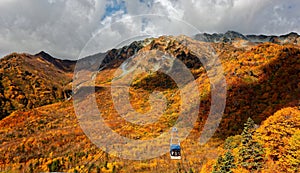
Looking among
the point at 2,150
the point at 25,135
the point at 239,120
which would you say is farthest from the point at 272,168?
the point at 25,135

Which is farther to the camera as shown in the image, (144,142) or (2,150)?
(2,150)

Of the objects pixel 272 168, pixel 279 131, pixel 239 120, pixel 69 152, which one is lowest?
pixel 272 168

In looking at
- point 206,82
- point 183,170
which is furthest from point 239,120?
point 183,170

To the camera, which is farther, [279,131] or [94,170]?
[94,170]

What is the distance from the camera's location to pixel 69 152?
447 ft

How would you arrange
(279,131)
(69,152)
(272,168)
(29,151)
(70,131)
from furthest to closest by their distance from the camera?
(70,131) → (29,151) → (69,152) → (279,131) → (272,168)

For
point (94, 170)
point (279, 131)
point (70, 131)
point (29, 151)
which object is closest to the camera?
point (279, 131)

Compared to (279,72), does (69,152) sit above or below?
below

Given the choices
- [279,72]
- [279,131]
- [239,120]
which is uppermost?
[279,72]

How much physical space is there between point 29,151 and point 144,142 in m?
65.9

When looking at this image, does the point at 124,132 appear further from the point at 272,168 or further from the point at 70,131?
the point at 272,168

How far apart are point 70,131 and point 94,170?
56477 mm

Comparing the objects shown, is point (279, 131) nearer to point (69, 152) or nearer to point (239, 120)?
point (239, 120)

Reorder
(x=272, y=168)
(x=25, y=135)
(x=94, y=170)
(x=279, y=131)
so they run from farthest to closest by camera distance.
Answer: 1. (x=25, y=135)
2. (x=94, y=170)
3. (x=279, y=131)
4. (x=272, y=168)
